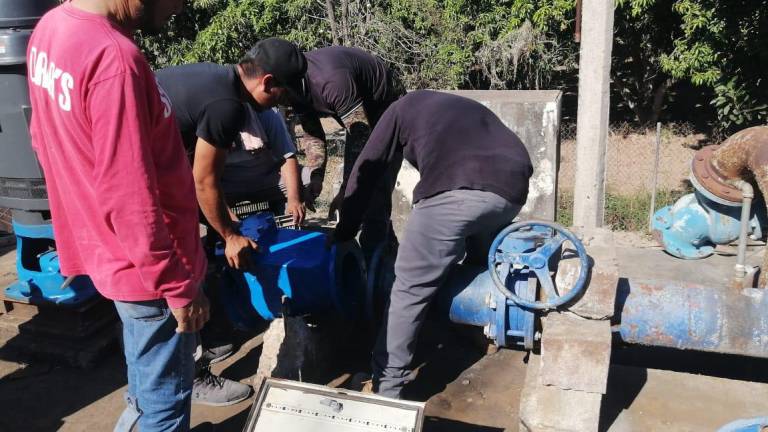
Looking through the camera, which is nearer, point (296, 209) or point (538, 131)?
point (296, 209)

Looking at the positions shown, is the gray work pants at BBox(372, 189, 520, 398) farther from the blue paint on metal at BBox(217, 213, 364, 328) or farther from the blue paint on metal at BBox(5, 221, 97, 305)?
the blue paint on metal at BBox(5, 221, 97, 305)

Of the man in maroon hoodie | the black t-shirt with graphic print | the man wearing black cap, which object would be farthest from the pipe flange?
the man in maroon hoodie

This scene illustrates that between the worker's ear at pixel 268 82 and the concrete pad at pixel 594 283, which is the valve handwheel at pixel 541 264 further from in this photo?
the worker's ear at pixel 268 82

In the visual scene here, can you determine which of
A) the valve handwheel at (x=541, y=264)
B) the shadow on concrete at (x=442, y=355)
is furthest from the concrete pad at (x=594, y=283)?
the shadow on concrete at (x=442, y=355)

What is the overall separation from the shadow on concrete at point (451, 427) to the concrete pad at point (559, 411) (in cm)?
33

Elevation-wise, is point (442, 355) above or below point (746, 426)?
below

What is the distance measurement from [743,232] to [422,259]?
6.71ft

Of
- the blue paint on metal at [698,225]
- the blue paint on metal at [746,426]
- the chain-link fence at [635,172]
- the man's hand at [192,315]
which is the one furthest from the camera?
the chain-link fence at [635,172]

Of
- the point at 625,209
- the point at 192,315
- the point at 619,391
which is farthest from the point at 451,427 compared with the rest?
the point at 625,209

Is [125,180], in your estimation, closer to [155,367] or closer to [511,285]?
[155,367]

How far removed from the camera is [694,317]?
2.68 m

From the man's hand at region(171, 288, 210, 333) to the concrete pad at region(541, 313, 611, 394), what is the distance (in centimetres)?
138

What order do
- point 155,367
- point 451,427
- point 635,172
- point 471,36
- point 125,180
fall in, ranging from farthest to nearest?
point 471,36, point 635,172, point 451,427, point 155,367, point 125,180

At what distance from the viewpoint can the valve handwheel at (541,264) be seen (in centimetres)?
262
